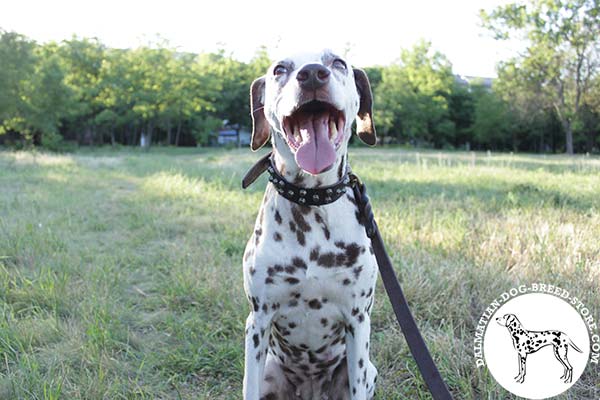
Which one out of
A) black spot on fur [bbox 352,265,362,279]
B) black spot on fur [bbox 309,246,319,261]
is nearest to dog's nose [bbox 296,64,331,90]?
black spot on fur [bbox 309,246,319,261]

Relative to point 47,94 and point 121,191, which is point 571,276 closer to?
point 121,191

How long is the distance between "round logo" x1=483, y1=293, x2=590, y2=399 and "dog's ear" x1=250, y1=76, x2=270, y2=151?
1731 mm

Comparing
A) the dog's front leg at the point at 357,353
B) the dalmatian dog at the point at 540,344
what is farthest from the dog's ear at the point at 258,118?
the dalmatian dog at the point at 540,344

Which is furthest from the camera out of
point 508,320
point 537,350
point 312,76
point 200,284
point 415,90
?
point 415,90

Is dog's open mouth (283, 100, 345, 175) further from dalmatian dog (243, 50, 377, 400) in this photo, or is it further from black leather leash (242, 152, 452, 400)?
black leather leash (242, 152, 452, 400)

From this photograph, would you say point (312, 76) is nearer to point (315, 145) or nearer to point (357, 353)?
point (315, 145)

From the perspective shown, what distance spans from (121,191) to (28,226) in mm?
4237

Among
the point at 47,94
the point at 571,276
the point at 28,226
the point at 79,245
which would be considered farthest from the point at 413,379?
the point at 47,94

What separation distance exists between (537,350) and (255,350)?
57.6 inches

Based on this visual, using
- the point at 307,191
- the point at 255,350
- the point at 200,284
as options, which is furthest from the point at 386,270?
the point at 200,284

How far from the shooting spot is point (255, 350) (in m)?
2.16

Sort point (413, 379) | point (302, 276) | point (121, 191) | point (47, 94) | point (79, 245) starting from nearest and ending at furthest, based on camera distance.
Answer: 1. point (302, 276)
2. point (413, 379)
3. point (79, 245)
4. point (121, 191)
5. point (47, 94)

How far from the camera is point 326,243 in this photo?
2.12m

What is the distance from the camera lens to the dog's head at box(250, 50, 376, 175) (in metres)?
1.91
